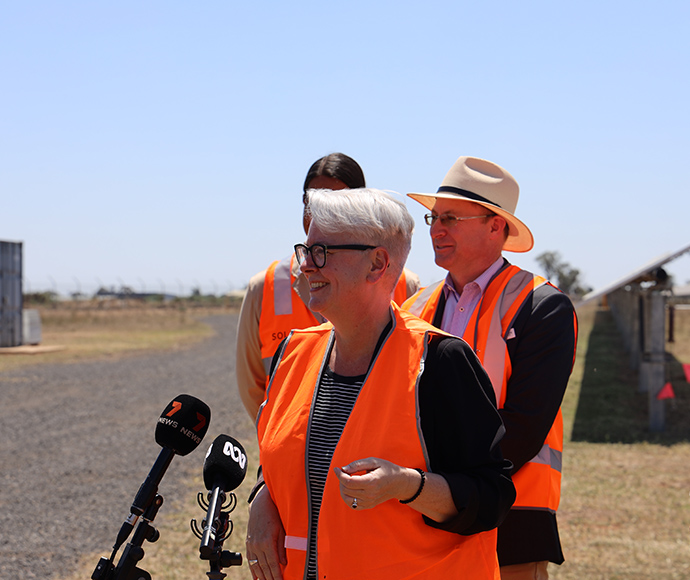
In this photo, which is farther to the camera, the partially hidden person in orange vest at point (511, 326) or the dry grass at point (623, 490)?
the dry grass at point (623, 490)

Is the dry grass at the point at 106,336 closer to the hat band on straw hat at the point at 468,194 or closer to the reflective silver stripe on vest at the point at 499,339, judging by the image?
the hat band on straw hat at the point at 468,194

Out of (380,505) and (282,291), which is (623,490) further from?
(380,505)

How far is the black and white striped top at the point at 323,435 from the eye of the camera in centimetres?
191

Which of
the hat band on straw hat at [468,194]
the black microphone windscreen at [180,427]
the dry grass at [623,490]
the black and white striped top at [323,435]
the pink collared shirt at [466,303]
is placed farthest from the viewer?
the dry grass at [623,490]

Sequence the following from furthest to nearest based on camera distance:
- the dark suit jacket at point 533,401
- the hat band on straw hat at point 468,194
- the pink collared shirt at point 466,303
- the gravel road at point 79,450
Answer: the gravel road at point 79,450 → the hat band on straw hat at point 468,194 → the pink collared shirt at point 466,303 → the dark suit jacket at point 533,401

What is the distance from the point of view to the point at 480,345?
2.62 m

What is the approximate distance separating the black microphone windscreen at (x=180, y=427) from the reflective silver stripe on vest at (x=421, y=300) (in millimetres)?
1162

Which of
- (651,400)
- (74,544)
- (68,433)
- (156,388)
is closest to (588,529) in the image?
(74,544)

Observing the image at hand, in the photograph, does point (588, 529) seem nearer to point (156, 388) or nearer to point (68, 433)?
point (68, 433)

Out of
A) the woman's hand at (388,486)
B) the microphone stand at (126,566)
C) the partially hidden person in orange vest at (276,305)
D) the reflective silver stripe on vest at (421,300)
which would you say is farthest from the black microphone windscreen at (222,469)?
the partially hidden person in orange vest at (276,305)

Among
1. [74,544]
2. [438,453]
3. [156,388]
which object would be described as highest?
[438,453]

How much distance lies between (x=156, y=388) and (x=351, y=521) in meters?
13.6

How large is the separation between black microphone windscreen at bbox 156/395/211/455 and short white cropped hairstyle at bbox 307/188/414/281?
1.98ft

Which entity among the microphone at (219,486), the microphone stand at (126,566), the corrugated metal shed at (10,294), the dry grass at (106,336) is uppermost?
the microphone at (219,486)
